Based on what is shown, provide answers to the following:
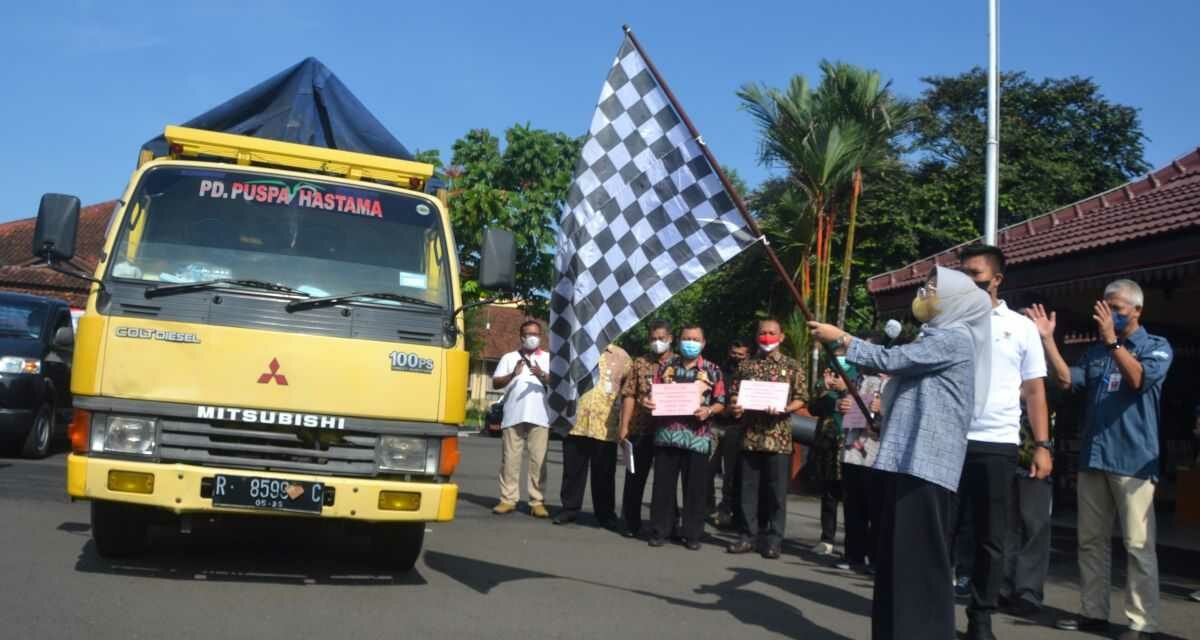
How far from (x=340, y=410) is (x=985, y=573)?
3.69 meters

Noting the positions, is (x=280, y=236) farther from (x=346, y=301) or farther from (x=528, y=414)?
(x=528, y=414)

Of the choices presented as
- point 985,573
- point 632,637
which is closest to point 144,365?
point 632,637

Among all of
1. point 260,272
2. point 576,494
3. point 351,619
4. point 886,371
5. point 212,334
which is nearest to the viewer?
point 886,371

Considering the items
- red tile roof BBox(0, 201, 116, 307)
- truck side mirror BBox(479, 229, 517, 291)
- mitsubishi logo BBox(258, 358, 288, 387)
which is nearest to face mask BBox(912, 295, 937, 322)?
truck side mirror BBox(479, 229, 517, 291)

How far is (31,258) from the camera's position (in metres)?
47.7

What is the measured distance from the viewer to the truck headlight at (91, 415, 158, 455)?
671cm

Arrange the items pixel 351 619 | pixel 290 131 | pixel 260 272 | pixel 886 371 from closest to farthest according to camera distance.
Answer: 1. pixel 886 371
2. pixel 351 619
3. pixel 260 272
4. pixel 290 131

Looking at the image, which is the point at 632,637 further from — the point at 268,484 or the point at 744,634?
the point at 268,484

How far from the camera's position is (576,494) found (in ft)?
39.0

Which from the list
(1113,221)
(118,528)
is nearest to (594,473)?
(118,528)

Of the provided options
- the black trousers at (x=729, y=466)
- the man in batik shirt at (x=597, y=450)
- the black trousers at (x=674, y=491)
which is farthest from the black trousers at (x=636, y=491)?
the black trousers at (x=729, y=466)

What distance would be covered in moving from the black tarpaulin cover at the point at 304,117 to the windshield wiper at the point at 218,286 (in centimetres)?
275

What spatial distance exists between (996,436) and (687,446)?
397 cm

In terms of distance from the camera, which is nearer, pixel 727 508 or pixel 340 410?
pixel 340 410
